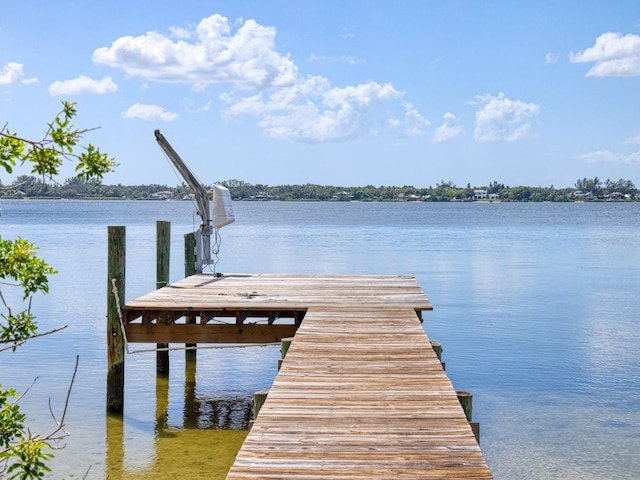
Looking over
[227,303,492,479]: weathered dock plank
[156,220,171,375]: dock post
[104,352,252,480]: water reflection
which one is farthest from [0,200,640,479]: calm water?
[156,220,171,375]: dock post

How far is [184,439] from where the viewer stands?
11250 mm

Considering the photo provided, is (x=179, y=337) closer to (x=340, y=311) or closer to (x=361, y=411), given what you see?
(x=340, y=311)

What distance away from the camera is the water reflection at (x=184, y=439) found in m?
10.0

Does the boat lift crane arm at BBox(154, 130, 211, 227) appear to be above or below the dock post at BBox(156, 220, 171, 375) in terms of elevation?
above

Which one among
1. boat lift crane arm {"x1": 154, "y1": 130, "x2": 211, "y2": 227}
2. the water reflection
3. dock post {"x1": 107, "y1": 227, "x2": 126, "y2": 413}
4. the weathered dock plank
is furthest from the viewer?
boat lift crane arm {"x1": 154, "y1": 130, "x2": 211, "y2": 227}

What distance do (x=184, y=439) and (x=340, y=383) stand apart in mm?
4914

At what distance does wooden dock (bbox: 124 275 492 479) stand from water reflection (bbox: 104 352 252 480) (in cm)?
135

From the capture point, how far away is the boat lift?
14.9 meters

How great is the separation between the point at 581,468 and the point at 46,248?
4185 centimetres

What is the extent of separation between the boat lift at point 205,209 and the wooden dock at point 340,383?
210cm

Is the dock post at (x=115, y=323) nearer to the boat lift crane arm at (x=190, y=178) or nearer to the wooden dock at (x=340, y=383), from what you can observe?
the wooden dock at (x=340, y=383)

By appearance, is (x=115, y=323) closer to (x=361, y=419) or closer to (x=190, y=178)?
(x=190, y=178)

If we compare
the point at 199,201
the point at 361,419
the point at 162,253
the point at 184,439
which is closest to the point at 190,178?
the point at 199,201

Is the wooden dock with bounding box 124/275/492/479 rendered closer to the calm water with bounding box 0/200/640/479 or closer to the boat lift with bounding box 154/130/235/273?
the calm water with bounding box 0/200/640/479
